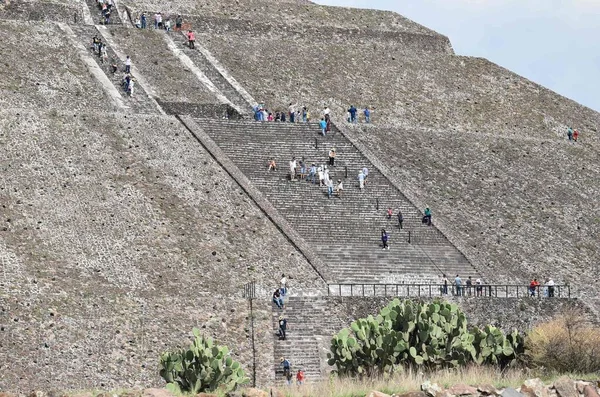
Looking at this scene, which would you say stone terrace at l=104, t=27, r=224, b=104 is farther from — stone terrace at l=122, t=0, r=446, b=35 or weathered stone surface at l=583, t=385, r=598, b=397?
weathered stone surface at l=583, t=385, r=598, b=397

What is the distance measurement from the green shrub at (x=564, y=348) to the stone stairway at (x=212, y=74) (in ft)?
110

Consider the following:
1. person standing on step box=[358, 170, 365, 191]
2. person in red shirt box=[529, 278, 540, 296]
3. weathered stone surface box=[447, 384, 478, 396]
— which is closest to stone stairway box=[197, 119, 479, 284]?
person standing on step box=[358, 170, 365, 191]

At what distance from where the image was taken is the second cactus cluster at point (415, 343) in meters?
40.6

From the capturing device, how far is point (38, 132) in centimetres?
A: 6200

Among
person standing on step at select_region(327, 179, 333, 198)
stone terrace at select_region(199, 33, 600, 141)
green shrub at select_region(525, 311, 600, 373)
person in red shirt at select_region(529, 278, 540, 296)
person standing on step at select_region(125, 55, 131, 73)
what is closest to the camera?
green shrub at select_region(525, 311, 600, 373)

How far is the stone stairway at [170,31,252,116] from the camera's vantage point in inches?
2960

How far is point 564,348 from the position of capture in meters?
38.1

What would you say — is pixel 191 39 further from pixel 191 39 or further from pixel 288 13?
pixel 288 13

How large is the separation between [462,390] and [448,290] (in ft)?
97.0

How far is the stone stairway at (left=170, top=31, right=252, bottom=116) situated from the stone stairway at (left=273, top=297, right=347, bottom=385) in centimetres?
2317

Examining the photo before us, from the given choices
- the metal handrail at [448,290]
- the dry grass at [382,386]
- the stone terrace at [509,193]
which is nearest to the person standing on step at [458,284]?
the metal handrail at [448,290]

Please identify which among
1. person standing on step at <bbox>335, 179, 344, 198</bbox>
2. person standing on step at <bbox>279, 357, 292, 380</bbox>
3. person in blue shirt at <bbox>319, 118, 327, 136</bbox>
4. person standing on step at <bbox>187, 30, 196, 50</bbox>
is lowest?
person standing on step at <bbox>279, 357, 292, 380</bbox>

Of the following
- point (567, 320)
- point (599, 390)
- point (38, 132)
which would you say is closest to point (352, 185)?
point (38, 132)

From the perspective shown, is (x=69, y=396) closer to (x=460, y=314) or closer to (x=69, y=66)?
(x=460, y=314)
